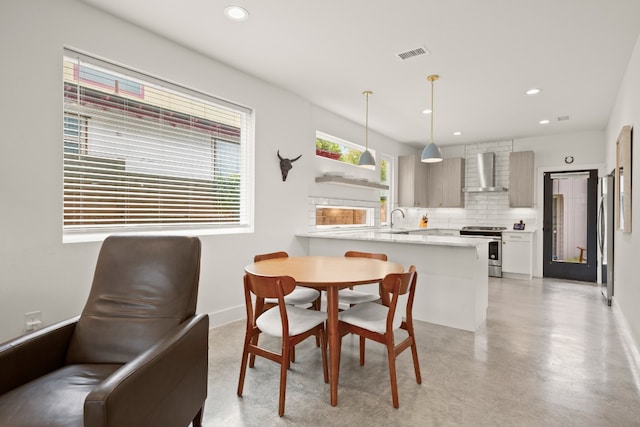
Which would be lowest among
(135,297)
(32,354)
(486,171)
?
(32,354)

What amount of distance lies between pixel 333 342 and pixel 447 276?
1.92 meters

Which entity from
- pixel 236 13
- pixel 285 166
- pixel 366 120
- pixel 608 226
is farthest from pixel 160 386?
pixel 608 226

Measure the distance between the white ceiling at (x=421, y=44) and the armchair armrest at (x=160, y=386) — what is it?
7.66 ft

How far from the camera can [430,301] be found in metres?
3.66

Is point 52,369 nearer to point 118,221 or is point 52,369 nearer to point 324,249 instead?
point 118,221

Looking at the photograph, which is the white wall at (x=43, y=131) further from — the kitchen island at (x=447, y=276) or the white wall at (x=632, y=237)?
the white wall at (x=632, y=237)

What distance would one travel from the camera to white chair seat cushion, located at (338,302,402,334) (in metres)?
2.15

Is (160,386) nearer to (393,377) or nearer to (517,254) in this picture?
(393,377)

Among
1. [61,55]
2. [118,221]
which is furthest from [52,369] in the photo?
[61,55]

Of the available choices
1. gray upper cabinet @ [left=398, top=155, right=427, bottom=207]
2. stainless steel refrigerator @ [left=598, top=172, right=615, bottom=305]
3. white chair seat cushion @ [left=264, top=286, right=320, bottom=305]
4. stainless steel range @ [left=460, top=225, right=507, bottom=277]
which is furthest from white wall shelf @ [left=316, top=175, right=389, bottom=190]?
stainless steel refrigerator @ [left=598, top=172, right=615, bottom=305]

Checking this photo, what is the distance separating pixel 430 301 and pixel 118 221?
3.08 meters

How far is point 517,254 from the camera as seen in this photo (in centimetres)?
624

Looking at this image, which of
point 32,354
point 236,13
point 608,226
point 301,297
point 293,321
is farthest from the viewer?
point 608,226

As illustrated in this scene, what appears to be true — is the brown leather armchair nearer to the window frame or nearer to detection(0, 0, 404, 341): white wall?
detection(0, 0, 404, 341): white wall
